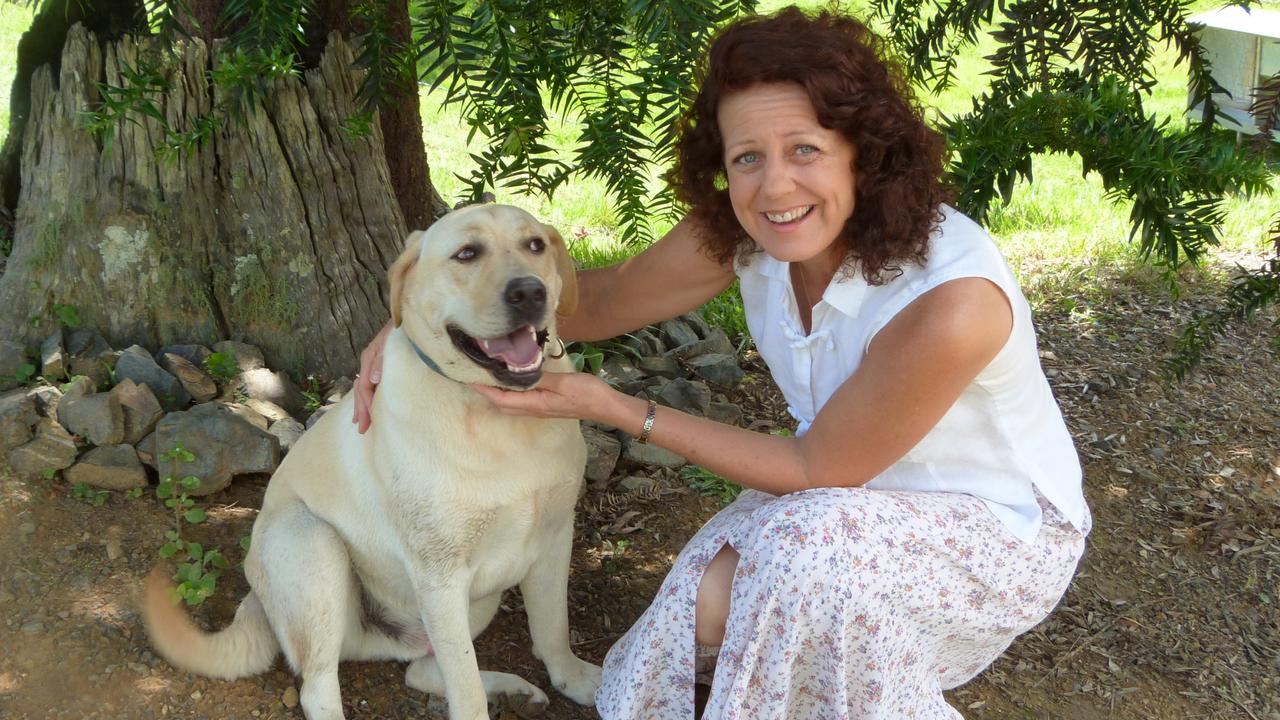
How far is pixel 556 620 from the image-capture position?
2.76 m

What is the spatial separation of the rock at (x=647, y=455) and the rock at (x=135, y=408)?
1.48 m

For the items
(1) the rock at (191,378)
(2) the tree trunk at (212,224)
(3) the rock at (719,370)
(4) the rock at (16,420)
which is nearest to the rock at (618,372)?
(3) the rock at (719,370)

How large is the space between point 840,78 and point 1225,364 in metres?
2.98

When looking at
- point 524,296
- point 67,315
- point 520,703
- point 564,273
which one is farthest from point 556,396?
point 67,315

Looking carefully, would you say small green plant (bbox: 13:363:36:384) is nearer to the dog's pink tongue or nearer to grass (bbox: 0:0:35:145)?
the dog's pink tongue

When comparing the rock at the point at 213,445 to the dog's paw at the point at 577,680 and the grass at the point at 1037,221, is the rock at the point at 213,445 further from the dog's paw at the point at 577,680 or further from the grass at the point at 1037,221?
the grass at the point at 1037,221

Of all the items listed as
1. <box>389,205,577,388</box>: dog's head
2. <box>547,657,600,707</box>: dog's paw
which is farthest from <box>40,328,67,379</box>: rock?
<box>547,657,600,707</box>: dog's paw

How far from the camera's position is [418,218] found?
404 centimetres

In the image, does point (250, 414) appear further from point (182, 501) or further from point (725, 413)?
point (725, 413)

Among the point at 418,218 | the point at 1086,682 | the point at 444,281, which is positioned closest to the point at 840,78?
the point at 444,281

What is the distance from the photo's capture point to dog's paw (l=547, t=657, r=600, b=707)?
2.78 m

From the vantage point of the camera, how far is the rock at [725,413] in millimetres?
3893

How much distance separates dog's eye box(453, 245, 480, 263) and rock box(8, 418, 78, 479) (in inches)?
59.9

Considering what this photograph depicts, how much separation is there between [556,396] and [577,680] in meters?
0.88
